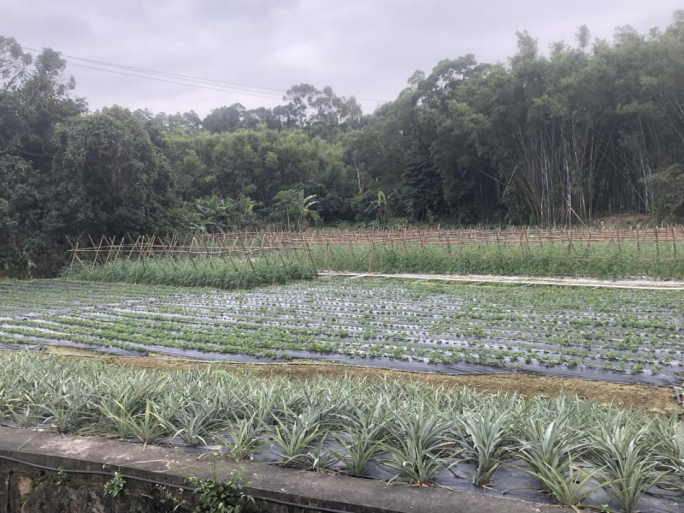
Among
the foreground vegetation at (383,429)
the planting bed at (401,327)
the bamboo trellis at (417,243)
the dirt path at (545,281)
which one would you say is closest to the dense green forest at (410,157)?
the bamboo trellis at (417,243)

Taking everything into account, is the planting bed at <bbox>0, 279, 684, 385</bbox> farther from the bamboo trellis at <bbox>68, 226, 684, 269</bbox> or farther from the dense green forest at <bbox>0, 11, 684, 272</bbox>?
the dense green forest at <bbox>0, 11, 684, 272</bbox>

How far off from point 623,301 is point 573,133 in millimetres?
18219

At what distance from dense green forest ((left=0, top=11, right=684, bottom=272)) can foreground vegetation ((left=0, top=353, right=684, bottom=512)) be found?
19.5 metres

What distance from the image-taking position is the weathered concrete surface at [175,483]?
214 centimetres

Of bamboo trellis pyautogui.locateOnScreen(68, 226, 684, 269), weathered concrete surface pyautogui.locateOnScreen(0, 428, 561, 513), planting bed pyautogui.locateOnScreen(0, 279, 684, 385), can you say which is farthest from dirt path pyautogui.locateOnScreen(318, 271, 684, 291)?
weathered concrete surface pyautogui.locateOnScreen(0, 428, 561, 513)

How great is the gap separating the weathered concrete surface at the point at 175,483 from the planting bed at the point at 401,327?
→ 15.7 feet

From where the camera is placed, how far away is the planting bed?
23.2 feet

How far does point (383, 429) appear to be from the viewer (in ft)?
8.89

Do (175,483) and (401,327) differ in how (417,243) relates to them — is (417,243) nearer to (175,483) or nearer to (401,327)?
(401,327)

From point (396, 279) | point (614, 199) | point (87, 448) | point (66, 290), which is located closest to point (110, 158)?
point (66, 290)

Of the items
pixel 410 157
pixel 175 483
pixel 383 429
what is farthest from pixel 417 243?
pixel 410 157

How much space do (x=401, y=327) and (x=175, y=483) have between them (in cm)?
711

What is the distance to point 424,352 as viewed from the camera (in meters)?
7.56

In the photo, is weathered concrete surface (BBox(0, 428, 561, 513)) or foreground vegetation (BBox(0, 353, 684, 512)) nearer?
weathered concrete surface (BBox(0, 428, 561, 513))
